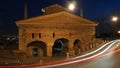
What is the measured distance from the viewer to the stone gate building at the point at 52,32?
48906 mm

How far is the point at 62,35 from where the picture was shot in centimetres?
5112

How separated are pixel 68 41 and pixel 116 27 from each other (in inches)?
1447

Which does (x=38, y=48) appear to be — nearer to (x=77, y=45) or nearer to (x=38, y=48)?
(x=38, y=48)

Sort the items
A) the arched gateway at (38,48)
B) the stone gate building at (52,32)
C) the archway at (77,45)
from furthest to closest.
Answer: the archway at (77,45) → the arched gateway at (38,48) → the stone gate building at (52,32)

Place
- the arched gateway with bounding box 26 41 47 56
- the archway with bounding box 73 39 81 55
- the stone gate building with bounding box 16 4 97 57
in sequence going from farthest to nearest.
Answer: the archway with bounding box 73 39 81 55, the arched gateway with bounding box 26 41 47 56, the stone gate building with bounding box 16 4 97 57

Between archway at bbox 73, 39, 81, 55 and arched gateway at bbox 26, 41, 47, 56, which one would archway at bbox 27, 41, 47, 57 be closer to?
arched gateway at bbox 26, 41, 47, 56

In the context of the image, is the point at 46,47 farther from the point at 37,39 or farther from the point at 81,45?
the point at 81,45

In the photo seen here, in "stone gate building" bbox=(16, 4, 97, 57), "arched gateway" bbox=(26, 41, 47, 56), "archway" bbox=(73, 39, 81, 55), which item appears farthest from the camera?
"archway" bbox=(73, 39, 81, 55)

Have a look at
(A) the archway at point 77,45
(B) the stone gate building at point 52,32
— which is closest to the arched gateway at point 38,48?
(B) the stone gate building at point 52,32

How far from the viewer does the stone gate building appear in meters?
48.9

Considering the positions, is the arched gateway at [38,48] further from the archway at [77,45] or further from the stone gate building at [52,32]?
the archway at [77,45]

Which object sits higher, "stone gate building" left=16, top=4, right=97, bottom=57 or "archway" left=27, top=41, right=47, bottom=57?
"stone gate building" left=16, top=4, right=97, bottom=57

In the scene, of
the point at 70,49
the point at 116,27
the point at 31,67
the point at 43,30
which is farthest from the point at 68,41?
the point at 116,27

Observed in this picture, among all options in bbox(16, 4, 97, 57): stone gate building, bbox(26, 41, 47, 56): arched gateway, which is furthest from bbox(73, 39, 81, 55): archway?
bbox(26, 41, 47, 56): arched gateway
